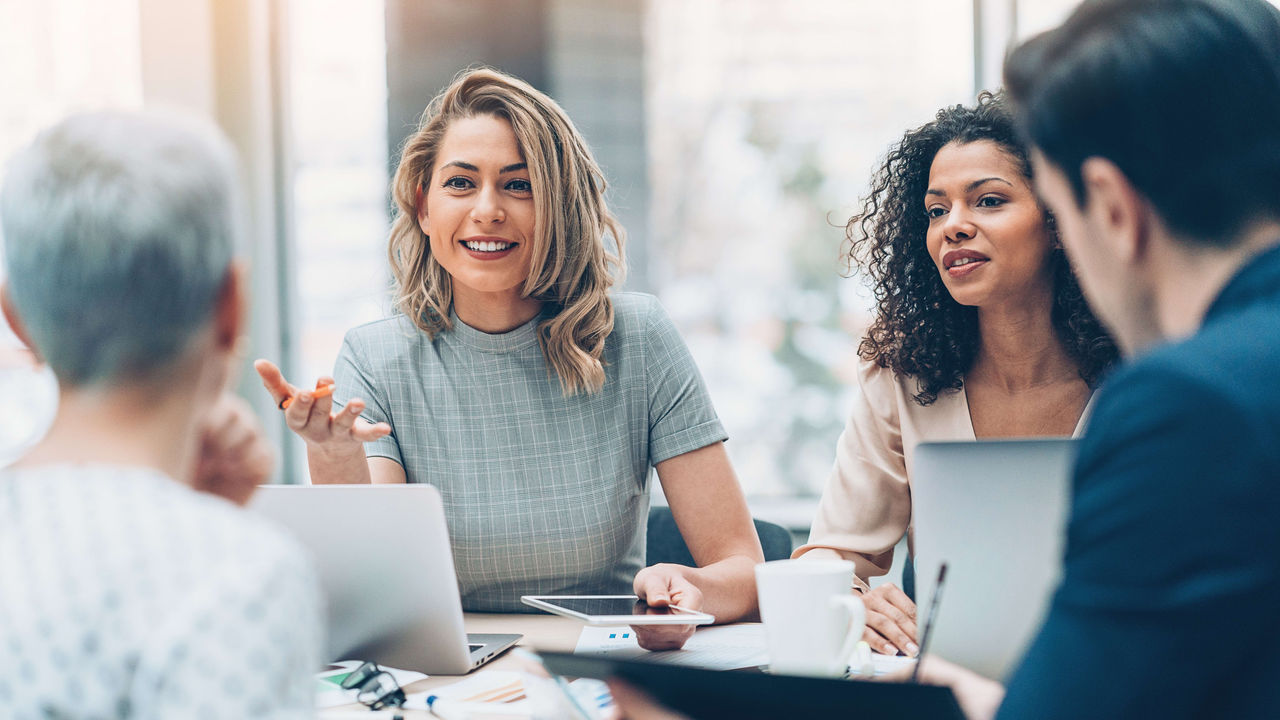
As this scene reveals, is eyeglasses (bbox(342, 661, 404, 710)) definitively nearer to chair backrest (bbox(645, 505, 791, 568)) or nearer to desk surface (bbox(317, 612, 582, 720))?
desk surface (bbox(317, 612, 582, 720))

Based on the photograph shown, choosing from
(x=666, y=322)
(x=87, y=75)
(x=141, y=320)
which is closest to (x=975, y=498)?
(x=141, y=320)

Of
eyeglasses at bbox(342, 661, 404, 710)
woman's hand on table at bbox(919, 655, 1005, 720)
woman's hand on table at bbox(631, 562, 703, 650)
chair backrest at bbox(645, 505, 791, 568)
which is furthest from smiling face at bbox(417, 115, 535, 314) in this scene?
woman's hand on table at bbox(919, 655, 1005, 720)

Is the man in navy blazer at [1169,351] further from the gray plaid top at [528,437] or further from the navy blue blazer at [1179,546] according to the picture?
the gray plaid top at [528,437]

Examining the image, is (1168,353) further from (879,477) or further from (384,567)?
(879,477)

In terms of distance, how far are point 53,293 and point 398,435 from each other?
126 centimetres

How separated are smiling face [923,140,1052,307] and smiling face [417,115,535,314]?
30.7 inches

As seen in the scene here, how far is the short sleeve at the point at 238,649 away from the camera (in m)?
0.60

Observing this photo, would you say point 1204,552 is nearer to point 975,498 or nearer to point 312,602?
point 975,498

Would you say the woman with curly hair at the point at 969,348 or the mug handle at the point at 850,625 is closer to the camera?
the mug handle at the point at 850,625

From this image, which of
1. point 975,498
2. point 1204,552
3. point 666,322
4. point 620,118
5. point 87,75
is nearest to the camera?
point 1204,552

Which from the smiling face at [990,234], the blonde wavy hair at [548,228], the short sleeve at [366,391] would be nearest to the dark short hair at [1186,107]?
the smiling face at [990,234]

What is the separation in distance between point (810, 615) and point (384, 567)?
51 cm

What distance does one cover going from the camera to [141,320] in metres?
0.68

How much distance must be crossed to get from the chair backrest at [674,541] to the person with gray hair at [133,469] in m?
1.40
